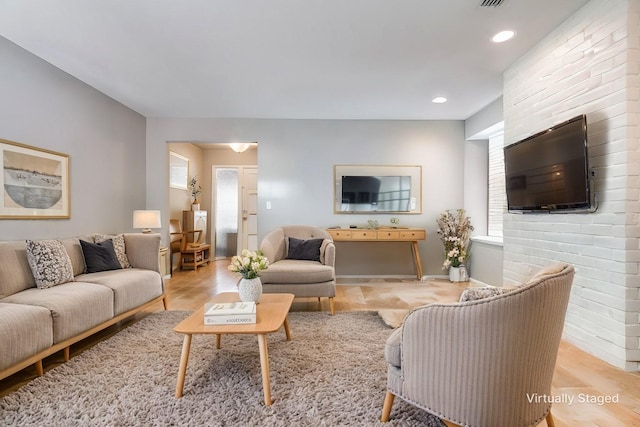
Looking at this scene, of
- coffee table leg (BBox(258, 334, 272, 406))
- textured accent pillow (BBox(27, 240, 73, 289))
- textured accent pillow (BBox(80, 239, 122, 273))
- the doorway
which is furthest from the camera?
the doorway

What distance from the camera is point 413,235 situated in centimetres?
468

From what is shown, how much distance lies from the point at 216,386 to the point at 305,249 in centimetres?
207

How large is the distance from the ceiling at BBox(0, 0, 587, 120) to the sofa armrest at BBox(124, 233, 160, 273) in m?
1.76

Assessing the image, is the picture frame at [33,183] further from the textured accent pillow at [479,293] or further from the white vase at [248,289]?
the textured accent pillow at [479,293]

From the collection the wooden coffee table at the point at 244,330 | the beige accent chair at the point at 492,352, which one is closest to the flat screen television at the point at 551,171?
the beige accent chair at the point at 492,352

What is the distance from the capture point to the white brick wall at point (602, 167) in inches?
81.9

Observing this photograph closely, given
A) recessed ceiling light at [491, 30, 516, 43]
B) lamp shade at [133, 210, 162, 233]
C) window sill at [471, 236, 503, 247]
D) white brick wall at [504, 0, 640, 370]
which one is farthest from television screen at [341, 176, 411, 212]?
lamp shade at [133, 210, 162, 233]

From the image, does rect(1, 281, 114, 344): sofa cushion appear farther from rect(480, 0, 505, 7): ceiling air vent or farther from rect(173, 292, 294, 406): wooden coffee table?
rect(480, 0, 505, 7): ceiling air vent

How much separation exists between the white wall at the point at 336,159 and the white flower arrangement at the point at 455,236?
24 centimetres

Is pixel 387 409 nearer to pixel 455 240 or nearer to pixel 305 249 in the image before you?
pixel 305 249

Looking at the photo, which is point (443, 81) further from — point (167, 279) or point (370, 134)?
point (167, 279)

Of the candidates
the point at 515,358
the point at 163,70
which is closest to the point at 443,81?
the point at 163,70

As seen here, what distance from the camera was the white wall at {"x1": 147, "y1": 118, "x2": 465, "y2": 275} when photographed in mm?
5074

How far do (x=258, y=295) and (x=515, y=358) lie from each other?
164 cm
